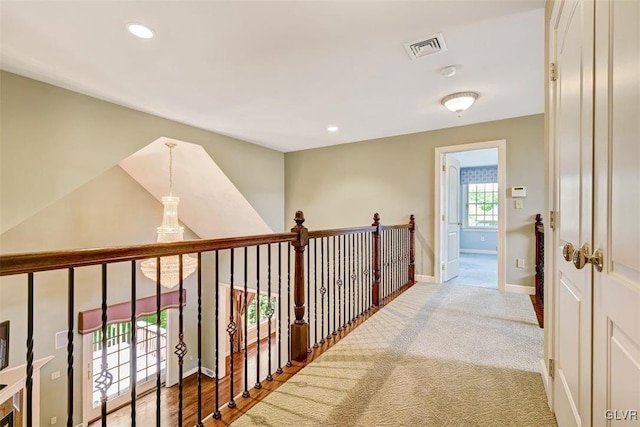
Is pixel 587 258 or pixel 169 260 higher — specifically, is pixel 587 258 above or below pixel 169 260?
above

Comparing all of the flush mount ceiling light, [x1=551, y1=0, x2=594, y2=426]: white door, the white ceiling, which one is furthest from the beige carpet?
the white ceiling

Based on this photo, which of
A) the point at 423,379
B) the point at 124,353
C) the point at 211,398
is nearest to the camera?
the point at 423,379

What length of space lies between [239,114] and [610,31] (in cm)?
341

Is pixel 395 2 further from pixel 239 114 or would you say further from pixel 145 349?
pixel 145 349

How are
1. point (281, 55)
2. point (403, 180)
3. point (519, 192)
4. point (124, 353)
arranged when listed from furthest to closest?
point (124, 353), point (403, 180), point (519, 192), point (281, 55)

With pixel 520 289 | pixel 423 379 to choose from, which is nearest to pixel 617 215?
pixel 423 379

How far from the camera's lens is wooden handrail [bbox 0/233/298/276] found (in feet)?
2.83

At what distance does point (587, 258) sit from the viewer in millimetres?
933

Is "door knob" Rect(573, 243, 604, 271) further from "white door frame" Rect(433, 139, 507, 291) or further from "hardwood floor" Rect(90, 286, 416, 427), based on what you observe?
"white door frame" Rect(433, 139, 507, 291)

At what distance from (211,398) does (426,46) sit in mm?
6106

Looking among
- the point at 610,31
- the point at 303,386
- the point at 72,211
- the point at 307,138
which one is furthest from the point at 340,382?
the point at 72,211

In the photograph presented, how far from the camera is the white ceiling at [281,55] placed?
1.83m

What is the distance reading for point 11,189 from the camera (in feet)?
8.52

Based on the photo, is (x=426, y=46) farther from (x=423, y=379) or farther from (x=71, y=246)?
(x=71, y=246)
